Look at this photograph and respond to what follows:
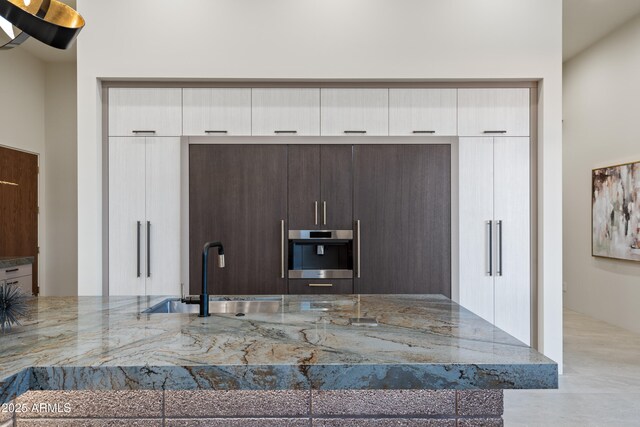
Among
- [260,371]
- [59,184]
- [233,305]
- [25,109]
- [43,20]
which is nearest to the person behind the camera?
[260,371]

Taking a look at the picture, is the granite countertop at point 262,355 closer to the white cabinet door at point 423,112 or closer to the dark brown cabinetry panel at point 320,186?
the dark brown cabinetry panel at point 320,186

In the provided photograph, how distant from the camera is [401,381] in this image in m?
1.26

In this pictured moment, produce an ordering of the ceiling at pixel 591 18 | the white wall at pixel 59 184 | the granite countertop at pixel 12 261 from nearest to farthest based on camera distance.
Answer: the granite countertop at pixel 12 261 → the ceiling at pixel 591 18 → the white wall at pixel 59 184

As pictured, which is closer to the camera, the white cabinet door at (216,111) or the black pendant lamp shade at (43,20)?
the black pendant lamp shade at (43,20)

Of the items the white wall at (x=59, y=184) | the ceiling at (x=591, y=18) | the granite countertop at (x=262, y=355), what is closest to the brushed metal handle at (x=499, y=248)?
the granite countertop at (x=262, y=355)

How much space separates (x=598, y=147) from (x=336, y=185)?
4.03 m

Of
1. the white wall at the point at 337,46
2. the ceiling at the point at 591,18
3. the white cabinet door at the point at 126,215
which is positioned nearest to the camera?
the white wall at the point at 337,46

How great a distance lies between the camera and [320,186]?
12.8 ft

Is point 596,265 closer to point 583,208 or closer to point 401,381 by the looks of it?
point 583,208

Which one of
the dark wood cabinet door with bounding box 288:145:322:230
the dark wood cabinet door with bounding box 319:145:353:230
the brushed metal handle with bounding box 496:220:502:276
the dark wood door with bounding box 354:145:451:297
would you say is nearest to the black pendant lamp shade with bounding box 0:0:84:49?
the dark wood cabinet door with bounding box 288:145:322:230

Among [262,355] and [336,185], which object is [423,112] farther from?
[262,355]

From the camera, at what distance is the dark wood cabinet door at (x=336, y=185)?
12.8 ft

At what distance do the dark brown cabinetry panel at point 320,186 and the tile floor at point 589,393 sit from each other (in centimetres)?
191

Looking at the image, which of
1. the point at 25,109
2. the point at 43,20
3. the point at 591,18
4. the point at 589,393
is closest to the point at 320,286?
the point at 589,393
